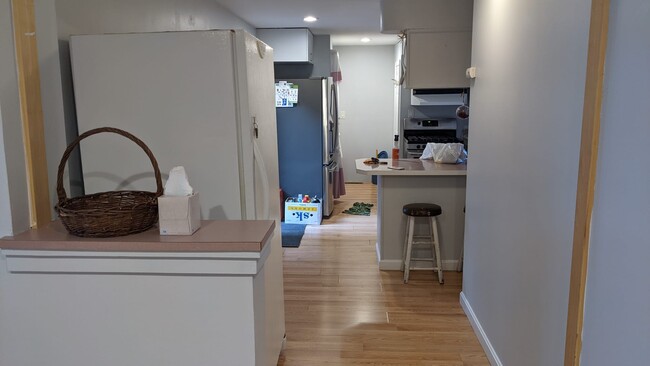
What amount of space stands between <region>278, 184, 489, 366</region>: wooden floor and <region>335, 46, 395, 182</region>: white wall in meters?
3.63

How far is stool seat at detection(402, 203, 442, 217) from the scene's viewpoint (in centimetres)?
335

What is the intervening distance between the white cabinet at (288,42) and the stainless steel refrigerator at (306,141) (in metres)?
0.53

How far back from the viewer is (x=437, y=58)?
3469mm

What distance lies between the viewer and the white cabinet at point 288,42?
537 centimetres

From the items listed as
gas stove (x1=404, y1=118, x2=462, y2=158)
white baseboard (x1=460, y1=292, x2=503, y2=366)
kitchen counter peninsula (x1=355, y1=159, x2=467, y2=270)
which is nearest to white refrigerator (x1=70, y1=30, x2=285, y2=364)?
white baseboard (x1=460, y1=292, x2=503, y2=366)

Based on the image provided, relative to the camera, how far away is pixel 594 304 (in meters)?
1.28

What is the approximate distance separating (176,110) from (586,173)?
1.42 m

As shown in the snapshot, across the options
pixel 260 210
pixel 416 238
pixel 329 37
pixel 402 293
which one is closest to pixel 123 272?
pixel 260 210

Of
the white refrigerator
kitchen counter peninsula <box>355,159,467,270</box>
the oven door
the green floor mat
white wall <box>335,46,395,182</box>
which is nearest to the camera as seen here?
the white refrigerator

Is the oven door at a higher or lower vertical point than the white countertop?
lower

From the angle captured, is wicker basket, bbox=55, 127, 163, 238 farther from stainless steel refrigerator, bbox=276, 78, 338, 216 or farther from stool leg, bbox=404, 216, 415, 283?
stainless steel refrigerator, bbox=276, 78, 338, 216

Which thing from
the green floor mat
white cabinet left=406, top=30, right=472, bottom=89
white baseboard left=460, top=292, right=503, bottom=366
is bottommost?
white baseboard left=460, top=292, right=503, bottom=366

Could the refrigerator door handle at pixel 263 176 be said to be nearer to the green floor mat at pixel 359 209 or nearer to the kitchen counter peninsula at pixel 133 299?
the kitchen counter peninsula at pixel 133 299

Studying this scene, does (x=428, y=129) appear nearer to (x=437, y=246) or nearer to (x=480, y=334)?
(x=437, y=246)
